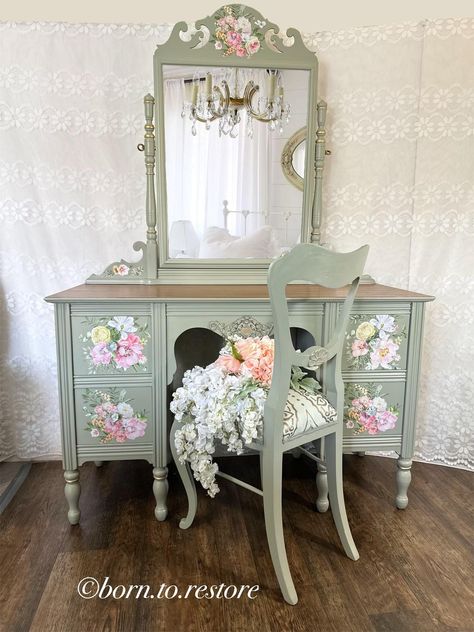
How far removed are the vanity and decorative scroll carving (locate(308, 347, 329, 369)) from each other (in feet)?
0.87

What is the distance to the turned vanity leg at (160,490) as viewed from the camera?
1.66m

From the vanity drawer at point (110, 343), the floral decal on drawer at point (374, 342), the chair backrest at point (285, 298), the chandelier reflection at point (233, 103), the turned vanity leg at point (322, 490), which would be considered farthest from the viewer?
the chandelier reflection at point (233, 103)

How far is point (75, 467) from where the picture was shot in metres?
1.65

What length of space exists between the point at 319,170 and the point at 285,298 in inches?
38.0

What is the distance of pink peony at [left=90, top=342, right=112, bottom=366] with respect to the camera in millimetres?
1574

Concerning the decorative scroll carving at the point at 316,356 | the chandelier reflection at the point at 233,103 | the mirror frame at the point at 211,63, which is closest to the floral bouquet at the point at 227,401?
the decorative scroll carving at the point at 316,356

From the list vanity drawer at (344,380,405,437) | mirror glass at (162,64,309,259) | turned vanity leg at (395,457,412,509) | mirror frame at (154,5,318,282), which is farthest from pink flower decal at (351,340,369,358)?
mirror glass at (162,64,309,259)

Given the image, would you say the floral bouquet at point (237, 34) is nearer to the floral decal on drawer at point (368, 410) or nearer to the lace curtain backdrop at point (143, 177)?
the lace curtain backdrop at point (143, 177)

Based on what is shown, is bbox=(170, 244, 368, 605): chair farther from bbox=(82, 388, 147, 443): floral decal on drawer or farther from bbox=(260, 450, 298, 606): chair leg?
bbox=(82, 388, 147, 443): floral decal on drawer

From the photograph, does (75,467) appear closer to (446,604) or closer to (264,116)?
(446,604)

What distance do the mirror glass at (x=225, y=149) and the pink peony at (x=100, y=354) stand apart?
582mm

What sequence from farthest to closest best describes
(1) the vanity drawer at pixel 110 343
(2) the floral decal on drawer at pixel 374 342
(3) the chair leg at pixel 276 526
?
(2) the floral decal on drawer at pixel 374 342 → (1) the vanity drawer at pixel 110 343 → (3) the chair leg at pixel 276 526

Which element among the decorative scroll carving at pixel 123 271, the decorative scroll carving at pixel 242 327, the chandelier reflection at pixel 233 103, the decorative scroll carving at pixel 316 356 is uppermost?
the chandelier reflection at pixel 233 103

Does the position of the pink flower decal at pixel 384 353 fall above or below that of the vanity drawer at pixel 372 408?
above
